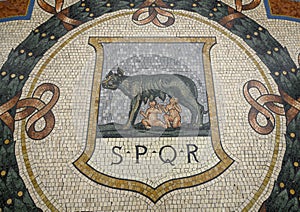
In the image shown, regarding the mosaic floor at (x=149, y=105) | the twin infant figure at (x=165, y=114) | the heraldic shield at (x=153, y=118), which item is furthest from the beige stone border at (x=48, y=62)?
the twin infant figure at (x=165, y=114)

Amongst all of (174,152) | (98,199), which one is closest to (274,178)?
(174,152)

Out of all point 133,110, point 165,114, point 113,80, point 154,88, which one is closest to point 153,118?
point 165,114

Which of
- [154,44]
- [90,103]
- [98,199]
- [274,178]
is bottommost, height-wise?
[98,199]

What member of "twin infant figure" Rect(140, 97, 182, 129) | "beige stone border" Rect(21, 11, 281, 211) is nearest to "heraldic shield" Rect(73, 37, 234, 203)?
"twin infant figure" Rect(140, 97, 182, 129)

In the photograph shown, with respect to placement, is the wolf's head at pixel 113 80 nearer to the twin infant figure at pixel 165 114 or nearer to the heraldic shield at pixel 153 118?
the heraldic shield at pixel 153 118

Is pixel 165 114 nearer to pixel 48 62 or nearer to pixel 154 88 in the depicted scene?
pixel 154 88

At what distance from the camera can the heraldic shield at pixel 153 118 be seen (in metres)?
3.50

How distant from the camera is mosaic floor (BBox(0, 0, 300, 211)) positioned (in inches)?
134

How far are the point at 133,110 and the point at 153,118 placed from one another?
27 cm

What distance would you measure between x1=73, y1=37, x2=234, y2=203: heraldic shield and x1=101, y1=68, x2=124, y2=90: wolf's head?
1 cm

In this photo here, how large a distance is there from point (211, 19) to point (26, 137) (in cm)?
303

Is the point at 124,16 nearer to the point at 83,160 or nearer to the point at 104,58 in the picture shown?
the point at 104,58

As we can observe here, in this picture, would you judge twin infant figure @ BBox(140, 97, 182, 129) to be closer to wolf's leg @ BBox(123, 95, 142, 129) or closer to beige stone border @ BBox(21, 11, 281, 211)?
wolf's leg @ BBox(123, 95, 142, 129)

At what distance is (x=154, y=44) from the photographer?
14.6 feet
